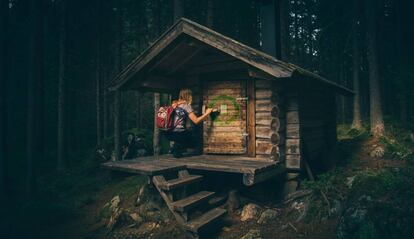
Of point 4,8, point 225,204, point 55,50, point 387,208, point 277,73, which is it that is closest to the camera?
point 387,208

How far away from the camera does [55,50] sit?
18.3m

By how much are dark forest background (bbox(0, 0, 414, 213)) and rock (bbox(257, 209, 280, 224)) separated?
19.9ft

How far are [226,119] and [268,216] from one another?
120 inches

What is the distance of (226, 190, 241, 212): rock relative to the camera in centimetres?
782

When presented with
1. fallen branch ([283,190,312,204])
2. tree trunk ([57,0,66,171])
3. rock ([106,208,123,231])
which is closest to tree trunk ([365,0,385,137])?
fallen branch ([283,190,312,204])

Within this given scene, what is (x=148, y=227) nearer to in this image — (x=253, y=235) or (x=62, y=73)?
(x=253, y=235)

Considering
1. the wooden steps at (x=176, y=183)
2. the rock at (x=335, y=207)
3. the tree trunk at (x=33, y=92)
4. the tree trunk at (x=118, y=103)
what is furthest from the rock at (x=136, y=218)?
the tree trunk at (x=118, y=103)

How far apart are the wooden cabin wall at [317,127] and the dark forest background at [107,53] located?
2.42m

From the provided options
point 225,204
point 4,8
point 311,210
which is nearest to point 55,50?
point 4,8

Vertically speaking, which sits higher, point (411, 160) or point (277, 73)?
point (277, 73)

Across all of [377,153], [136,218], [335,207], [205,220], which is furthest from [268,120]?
[377,153]

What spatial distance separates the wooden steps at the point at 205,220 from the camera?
20.2 feet

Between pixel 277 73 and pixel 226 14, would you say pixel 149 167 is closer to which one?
pixel 277 73

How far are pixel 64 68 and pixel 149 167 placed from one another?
11398mm
